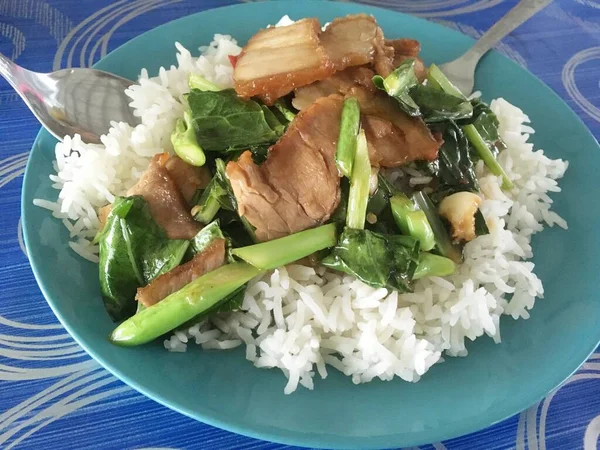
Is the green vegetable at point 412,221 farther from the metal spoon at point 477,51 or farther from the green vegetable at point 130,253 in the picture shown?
the metal spoon at point 477,51

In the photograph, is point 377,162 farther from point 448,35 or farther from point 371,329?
point 448,35

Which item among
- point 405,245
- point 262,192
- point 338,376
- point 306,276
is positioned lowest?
point 338,376

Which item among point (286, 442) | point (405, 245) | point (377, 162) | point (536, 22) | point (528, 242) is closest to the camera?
point (286, 442)

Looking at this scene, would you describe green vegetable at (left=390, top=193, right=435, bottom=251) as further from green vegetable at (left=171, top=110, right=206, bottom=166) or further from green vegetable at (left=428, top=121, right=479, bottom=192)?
green vegetable at (left=171, top=110, right=206, bottom=166)

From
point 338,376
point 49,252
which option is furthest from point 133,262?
point 338,376

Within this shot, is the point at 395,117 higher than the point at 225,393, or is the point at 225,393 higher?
the point at 395,117

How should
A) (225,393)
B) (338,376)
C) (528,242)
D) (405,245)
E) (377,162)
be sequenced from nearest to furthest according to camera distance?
(225,393) → (338,376) → (405,245) → (377,162) → (528,242)
